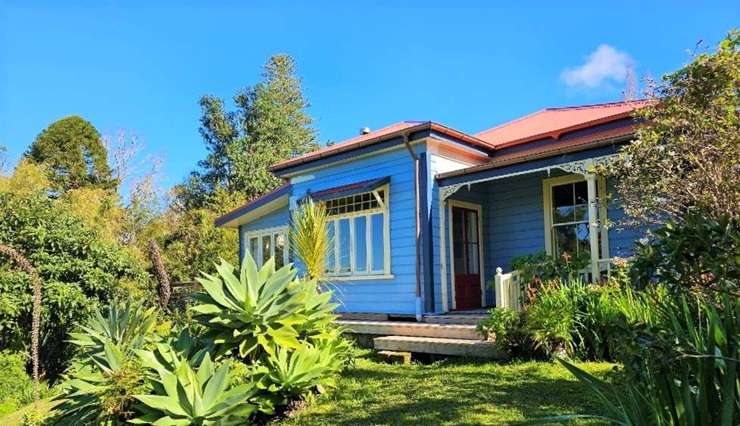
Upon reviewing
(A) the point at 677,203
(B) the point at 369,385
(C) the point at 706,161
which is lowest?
(B) the point at 369,385

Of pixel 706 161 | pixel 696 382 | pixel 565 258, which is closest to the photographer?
pixel 696 382

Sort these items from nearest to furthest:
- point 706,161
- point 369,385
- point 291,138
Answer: point 706,161
point 369,385
point 291,138

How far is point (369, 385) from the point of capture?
23.4 ft

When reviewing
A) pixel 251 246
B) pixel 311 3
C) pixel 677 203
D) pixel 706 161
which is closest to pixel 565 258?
pixel 677 203

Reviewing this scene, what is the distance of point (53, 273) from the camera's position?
10.9 meters

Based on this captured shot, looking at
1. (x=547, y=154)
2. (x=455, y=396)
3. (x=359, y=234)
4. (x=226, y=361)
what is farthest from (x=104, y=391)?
(x=547, y=154)

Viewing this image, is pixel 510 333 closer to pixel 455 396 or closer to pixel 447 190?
pixel 455 396

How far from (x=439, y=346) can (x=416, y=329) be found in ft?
3.86

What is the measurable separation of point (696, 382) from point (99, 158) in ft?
109

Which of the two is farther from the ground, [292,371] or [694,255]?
[694,255]

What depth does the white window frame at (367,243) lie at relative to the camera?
11.5m

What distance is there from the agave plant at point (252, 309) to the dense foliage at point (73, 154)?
1053 inches

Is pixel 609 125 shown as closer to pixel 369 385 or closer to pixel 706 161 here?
pixel 706 161

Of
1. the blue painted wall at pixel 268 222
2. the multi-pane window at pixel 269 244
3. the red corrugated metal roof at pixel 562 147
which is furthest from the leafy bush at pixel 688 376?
the multi-pane window at pixel 269 244
